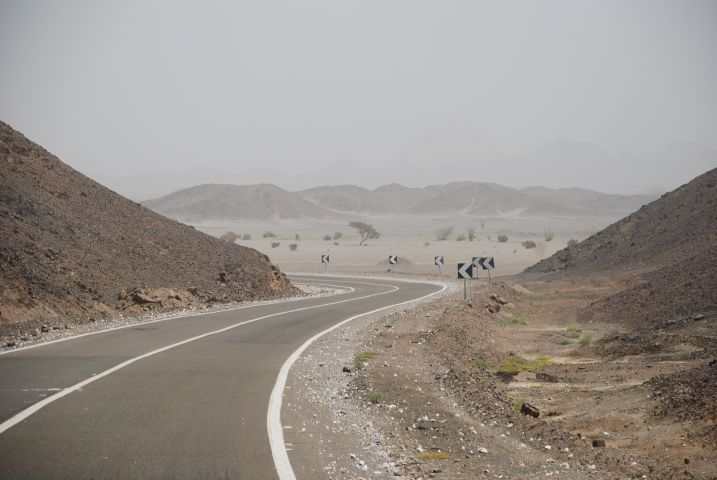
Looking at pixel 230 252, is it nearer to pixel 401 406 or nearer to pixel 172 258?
pixel 172 258

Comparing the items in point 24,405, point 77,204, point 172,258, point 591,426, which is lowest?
point 591,426

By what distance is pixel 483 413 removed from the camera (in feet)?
36.9

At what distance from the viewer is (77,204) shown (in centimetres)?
3209

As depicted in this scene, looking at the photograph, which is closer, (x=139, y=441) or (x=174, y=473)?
(x=174, y=473)

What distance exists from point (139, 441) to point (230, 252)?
96.8ft

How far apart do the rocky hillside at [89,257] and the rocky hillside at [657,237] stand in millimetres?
19267

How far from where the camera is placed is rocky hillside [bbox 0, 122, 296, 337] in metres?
22.8

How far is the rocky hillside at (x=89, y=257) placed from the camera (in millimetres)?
22812

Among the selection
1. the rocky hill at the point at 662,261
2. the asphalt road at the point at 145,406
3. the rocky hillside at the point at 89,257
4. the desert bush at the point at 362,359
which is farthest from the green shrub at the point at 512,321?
the rocky hillside at the point at 89,257

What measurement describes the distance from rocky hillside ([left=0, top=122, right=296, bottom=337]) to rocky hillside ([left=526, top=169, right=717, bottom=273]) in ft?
63.2

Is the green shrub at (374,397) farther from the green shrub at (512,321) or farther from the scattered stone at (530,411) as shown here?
the green shrub at (512,321)

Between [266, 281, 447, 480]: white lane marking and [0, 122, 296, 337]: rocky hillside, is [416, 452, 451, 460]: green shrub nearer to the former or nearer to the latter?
[266, 281, 447, 480]: white lane marking

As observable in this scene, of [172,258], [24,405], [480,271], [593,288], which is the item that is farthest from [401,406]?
[480,271]

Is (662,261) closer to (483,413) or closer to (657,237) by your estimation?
(657,237)
